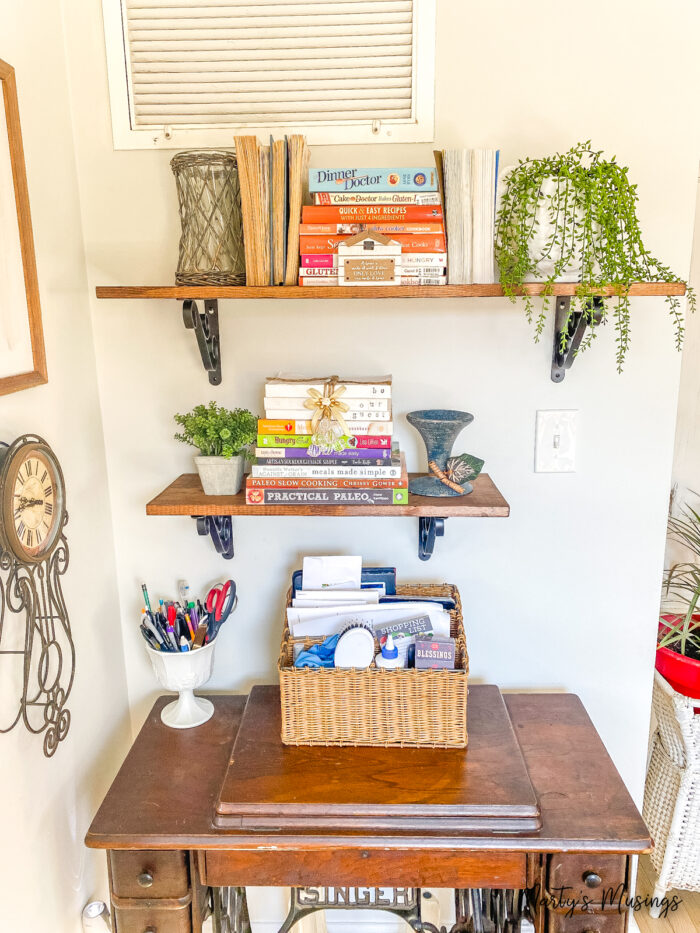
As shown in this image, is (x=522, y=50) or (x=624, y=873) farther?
(x=522, y=50)

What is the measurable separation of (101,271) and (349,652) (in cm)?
87

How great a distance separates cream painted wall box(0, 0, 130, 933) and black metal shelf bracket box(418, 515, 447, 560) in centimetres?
64

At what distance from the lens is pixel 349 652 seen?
4.11 ft

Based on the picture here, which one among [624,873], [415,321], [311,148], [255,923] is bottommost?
[255,923]

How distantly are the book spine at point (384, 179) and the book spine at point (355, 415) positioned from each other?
0.38 meters

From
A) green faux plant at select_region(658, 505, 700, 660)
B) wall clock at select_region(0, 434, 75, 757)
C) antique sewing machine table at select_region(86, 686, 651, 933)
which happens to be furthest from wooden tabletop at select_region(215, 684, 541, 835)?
green faux plant at select_region(658, 505, 700, 660)

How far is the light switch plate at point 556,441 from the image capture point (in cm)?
144

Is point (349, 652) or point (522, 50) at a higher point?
point (522, 50)

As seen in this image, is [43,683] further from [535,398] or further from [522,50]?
[522,50]

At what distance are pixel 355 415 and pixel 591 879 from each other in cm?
85

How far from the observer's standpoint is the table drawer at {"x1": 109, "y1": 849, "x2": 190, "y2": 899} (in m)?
1.18

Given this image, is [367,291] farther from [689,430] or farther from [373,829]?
[689,430]

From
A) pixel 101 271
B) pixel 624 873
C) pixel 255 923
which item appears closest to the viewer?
pixel 624 873

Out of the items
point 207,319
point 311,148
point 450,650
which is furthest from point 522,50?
point 450,650
